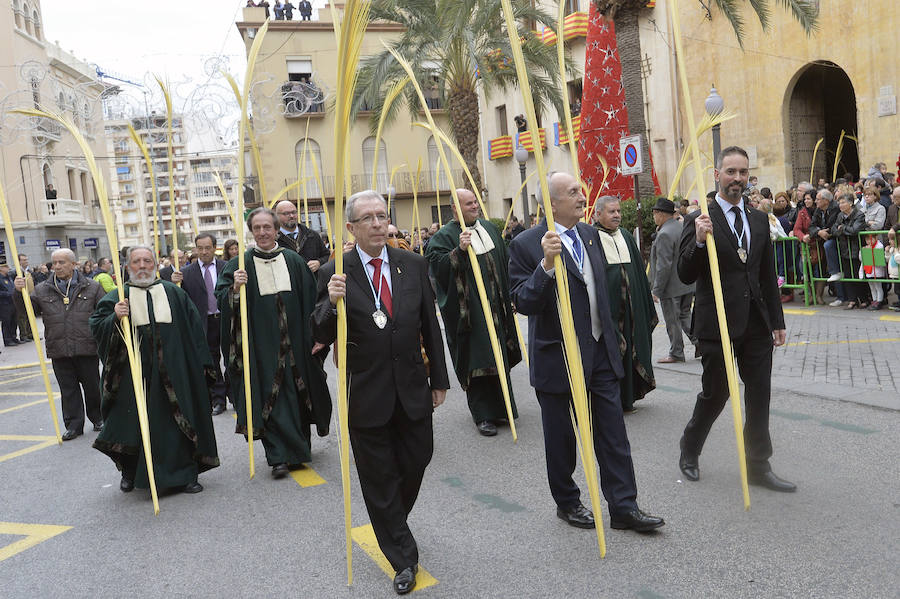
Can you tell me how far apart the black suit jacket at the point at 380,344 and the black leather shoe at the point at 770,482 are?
6.79 feet

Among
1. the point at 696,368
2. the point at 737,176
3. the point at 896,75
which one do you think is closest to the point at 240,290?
the point at 737,176

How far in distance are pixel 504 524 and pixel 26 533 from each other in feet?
9.87

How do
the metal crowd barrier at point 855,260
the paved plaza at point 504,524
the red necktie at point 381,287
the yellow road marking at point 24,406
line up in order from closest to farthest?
the paved plaza at point 504,524
the red necktie at point 381,287
the yellow road marking at point 24,406
the metal crowd barrier at point 855,260

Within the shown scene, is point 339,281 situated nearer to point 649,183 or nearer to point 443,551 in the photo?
point 443,551

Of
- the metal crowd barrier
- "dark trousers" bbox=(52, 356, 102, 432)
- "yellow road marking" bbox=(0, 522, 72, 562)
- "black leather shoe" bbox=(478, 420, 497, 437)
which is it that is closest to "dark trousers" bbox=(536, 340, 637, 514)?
"black leather shoe" bbox=(478, 420, 497, 437)

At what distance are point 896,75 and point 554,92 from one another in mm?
8462

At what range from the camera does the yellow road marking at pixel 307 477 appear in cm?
567

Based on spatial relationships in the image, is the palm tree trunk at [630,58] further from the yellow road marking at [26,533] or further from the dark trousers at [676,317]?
the yellow road marking at [26,533]

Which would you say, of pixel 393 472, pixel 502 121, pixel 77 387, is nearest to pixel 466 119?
pixel 77 387

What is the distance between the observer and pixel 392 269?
4.03 metres

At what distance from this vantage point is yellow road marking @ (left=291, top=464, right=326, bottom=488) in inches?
223

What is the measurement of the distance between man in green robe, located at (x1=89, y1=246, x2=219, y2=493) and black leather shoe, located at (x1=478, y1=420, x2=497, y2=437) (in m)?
2.08

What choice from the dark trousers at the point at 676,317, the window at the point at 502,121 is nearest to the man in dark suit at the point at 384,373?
the dark trousers at the point at 676,317

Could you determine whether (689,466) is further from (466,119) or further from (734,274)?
(466,119)
